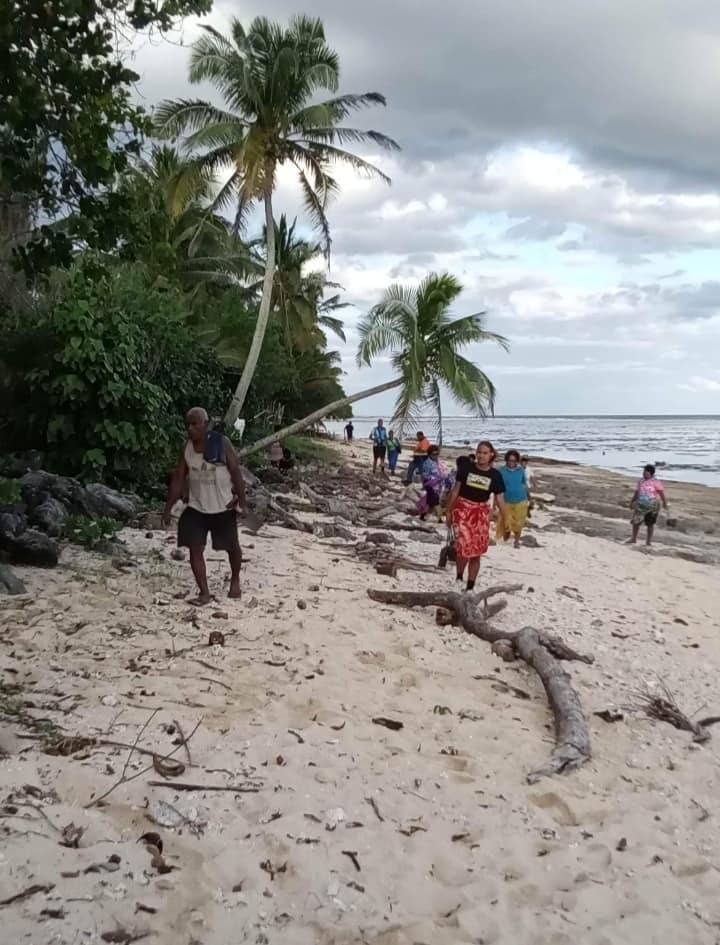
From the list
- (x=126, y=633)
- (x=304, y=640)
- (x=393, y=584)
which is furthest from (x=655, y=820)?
(x=393, y=584)

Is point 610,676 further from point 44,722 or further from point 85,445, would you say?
point 85,445

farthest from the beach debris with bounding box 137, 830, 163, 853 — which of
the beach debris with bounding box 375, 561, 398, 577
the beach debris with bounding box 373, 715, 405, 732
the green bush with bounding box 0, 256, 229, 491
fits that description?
the green bush with bounding box 0, 256, 229, 491

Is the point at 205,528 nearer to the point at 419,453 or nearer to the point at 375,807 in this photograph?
the point at 375,807

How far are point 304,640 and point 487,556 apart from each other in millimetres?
5162

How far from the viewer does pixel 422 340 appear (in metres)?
16.0

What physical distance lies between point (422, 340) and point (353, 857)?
13.8 metres

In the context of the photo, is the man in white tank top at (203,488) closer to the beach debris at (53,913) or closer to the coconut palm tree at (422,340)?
the beach debris at (53,913)

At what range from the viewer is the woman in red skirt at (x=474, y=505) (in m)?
7.59

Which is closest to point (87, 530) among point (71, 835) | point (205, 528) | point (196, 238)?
point (205, 528)

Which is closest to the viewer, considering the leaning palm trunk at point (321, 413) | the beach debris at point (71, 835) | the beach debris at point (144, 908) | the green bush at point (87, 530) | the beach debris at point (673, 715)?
the beach debris at point (144, 908)

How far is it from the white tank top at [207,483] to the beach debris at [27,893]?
3.74 metres

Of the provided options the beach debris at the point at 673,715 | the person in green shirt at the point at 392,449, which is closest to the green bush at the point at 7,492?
the beach debris at the point at 673,715

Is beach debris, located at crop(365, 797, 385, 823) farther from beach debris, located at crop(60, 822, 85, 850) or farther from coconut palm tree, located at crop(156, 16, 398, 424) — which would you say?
coconut palm tree, located at crop(156, 16, 398, 424)

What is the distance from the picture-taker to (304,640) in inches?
220
